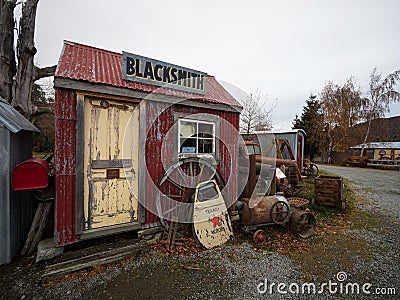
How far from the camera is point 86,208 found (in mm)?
3705

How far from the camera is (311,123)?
81.7 feet

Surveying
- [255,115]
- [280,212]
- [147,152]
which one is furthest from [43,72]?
[255,115]

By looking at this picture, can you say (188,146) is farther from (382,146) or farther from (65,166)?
(382,146)

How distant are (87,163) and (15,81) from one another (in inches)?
251

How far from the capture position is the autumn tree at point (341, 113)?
22.7 meters

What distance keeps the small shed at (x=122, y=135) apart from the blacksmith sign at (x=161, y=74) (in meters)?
0.02

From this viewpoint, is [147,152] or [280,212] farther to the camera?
[280,212]

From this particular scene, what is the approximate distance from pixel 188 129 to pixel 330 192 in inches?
207

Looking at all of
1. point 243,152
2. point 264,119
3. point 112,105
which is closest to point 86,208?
point 112,105

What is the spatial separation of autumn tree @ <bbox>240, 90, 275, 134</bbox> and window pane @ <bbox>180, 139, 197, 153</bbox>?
10405 millimetres

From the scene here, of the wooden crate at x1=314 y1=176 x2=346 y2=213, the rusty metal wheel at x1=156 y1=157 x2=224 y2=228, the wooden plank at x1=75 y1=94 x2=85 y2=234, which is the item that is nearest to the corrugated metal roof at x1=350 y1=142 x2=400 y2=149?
the wooden crate at x1=314 y1=176 x2=346 y2=213

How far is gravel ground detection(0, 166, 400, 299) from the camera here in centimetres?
281

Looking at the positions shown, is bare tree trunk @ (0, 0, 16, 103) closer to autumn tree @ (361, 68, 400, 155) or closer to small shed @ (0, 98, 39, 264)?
small shed @ (0, 98, 39, 264)

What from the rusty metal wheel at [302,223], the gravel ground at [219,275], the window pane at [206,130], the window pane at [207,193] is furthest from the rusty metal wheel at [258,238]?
the window pane at [206,130]
